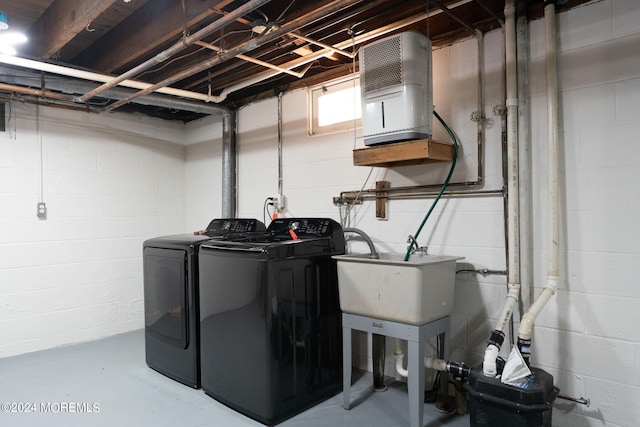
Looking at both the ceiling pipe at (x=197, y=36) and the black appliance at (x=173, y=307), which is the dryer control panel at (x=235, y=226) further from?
the ceiling pipe at (x=197, y=36)

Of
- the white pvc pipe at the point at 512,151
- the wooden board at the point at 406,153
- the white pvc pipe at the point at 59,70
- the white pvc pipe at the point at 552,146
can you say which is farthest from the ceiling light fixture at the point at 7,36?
the white pvc pipe at the point at 552,146

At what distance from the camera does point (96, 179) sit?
3871 millimetres

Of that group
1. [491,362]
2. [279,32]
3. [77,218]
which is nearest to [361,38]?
[279,32]

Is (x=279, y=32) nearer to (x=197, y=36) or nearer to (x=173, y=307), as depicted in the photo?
(x=197, y=36)

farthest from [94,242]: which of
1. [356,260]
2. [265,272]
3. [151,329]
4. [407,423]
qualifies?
[407,423]

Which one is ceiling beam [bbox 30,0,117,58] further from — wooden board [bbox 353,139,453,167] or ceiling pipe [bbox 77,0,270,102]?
wooden board [bbox 353,139,453,167]

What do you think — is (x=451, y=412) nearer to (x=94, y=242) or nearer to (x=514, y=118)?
(x=514, y=118)

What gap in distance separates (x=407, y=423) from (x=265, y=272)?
3.78ft

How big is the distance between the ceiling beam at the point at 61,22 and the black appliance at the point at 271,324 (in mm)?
1456

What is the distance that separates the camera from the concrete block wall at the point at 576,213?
193cm

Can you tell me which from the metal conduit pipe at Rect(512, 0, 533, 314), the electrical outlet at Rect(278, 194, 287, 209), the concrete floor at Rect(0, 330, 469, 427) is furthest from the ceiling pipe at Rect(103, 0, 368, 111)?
the concrete floor at Rect(0, 330, 469, 427)

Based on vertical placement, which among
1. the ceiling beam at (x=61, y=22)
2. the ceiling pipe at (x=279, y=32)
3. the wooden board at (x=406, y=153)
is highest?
the ceiling beam at (x=61, y=22)

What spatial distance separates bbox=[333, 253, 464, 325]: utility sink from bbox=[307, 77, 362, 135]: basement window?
1.22 m

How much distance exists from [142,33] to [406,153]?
78.6 inches
